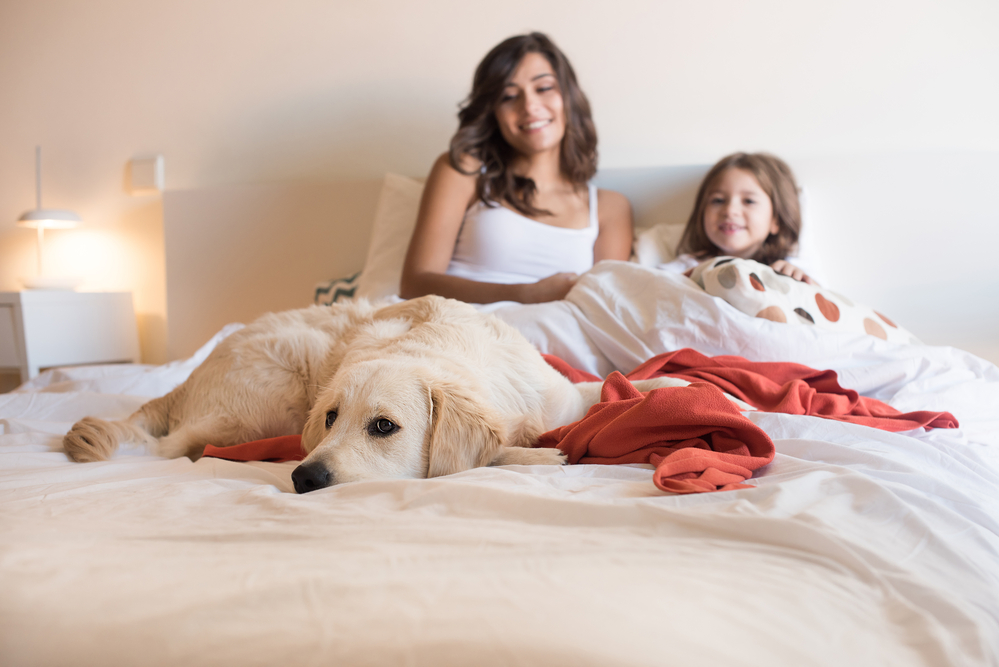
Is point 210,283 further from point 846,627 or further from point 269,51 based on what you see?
point 846,627

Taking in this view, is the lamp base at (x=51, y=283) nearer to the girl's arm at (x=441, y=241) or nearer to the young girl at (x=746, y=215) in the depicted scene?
the girl's arm at (x=441, y=241)

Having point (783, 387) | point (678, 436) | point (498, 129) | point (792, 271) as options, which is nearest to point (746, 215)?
point (792, 271)

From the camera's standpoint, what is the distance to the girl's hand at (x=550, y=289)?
1.81 meters

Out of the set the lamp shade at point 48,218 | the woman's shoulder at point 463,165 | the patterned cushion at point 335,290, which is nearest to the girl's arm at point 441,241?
the woman's shoulder at point 463,165

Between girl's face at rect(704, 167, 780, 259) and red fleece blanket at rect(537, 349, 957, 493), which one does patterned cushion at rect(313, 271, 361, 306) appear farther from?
red fleece blanket at rect(537, 349, 957, 493)

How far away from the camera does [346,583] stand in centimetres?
49

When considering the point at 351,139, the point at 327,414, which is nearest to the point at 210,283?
the point at 351,139

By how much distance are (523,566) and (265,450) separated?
0.75 m

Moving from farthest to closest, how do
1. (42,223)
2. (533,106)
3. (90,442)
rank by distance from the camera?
(42,223) → (533,106) → (90,442)

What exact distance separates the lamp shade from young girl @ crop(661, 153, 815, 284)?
2.87 m

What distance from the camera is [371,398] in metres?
0.92

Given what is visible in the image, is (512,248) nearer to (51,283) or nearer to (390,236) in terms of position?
(390,236)

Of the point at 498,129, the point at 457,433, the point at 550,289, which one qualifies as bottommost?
A: the point at 457,433

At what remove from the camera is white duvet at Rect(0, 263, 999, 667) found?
43cm
